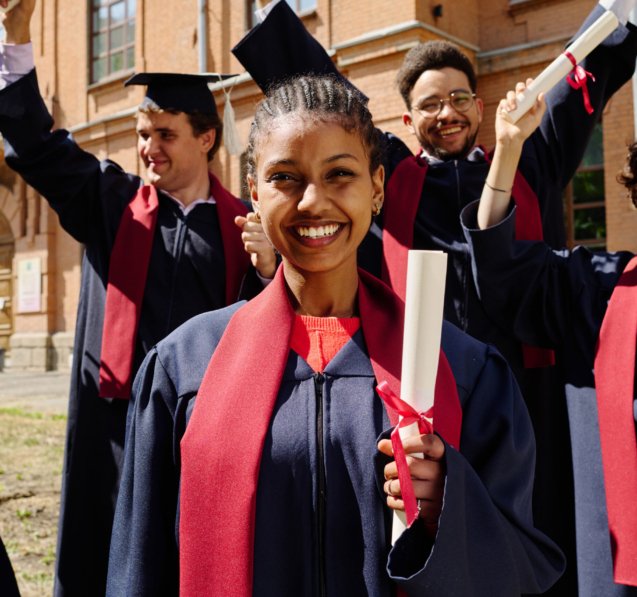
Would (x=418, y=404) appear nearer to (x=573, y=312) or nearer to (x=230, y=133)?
(x=573, y=312)

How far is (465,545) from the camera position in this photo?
1.31 m

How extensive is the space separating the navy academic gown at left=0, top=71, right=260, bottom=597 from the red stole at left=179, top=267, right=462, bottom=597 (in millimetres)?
1375

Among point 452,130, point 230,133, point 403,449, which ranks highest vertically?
point 230,133

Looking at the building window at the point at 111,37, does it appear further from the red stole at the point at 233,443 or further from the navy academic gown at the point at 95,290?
the red stole at the point at 233,443

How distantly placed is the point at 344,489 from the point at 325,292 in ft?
1.34

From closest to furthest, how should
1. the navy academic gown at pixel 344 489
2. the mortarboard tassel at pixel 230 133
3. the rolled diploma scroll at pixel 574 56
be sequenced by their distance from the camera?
the navy academic gown at pixel 344 489 < the rolled diploma scroll at pixel 574 56 < the mortarboard tassel at pixel 230 133

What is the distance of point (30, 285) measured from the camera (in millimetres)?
17641

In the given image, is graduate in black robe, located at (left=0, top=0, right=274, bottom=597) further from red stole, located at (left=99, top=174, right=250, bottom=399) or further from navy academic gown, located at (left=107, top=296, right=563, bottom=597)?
navy academic gown, located at (left=107, top=296, right=563, bottom=597)

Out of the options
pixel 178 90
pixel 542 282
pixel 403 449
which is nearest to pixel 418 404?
pixel 403 449

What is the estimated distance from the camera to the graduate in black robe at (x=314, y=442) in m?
1.36

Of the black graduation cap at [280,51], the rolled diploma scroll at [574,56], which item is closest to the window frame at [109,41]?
the black graduation cap at [280,51]

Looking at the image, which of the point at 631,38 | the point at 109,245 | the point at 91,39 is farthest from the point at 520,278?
the point at 91,39

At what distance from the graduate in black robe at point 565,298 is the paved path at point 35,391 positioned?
28.9ft

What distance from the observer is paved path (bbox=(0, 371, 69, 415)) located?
11.4 metres
